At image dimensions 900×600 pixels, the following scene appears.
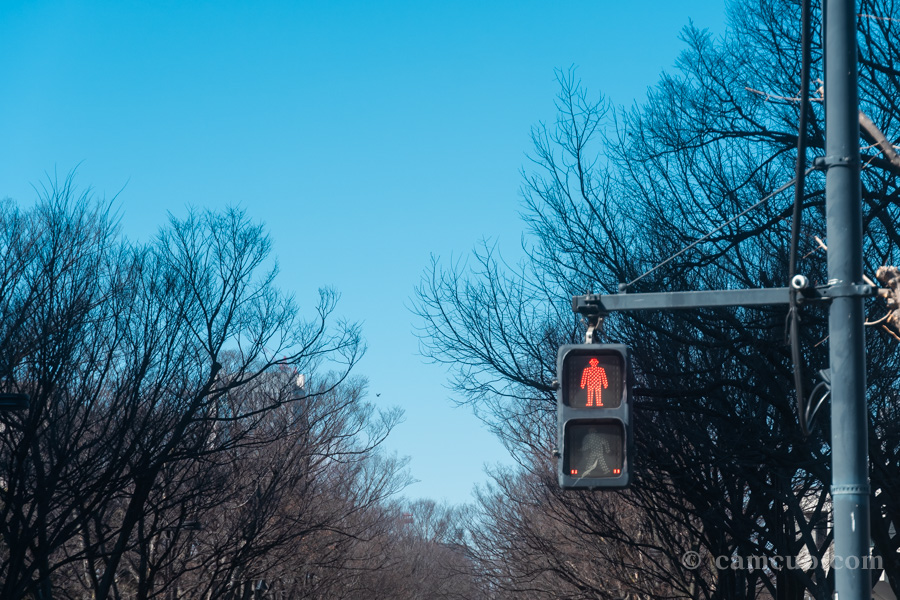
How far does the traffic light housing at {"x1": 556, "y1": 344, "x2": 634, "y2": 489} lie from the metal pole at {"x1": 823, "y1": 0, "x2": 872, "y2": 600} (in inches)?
42.5

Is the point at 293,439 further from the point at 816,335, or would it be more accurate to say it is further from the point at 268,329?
the point at 816,335

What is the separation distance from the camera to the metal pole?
5.00m

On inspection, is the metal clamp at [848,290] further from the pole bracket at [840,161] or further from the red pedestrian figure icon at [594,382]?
the red pedestrian figure icon at [594,382]

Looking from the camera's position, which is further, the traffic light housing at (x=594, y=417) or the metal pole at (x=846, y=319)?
the traffic light housing at (x=594, y=417)

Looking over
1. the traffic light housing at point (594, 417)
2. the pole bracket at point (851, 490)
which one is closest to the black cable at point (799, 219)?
the pole bracket at point (851, 490)

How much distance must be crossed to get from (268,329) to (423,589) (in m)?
38.9

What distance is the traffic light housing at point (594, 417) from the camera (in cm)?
518

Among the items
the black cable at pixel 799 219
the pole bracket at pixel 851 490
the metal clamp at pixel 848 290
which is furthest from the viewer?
the black cable at pixel 799 219

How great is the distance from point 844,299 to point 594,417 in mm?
1463

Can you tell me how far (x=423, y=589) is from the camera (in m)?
53.8

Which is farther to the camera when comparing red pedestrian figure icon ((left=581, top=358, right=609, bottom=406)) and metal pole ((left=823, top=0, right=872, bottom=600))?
red pedestrian figure icon ((left=581, top=358, right=609, bottom=406))

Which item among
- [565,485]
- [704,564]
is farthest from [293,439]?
[565,485]

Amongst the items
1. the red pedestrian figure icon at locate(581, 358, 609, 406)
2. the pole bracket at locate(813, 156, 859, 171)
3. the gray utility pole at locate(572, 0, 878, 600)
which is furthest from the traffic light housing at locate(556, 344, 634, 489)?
the pole bracket at locate(813, 156, 859, 171)

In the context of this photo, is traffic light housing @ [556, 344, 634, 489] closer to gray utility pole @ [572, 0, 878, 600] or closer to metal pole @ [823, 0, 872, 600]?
gray utility pole @ [572, 0, 878, 600]
